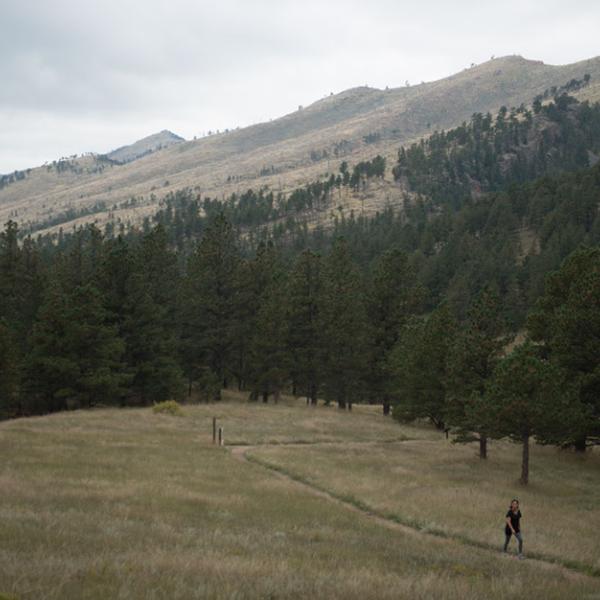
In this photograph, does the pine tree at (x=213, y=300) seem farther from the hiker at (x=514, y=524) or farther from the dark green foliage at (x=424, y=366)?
the hiker at (x=514, y=524)

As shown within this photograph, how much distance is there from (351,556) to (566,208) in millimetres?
123990

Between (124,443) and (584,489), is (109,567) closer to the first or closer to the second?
(124,443)

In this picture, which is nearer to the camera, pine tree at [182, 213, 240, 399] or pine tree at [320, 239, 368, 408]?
pine tree at [320, 239, 368, 408]

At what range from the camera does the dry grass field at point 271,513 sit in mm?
10570

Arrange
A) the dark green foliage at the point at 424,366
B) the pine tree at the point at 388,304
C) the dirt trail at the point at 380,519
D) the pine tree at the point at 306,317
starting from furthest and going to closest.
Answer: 1. the pine tree at the point at 388,304
2. the pine tree at the point at 306,317
3. the dark green foliage at the point at 424,366
4. the dirt trail at the point at 380,519

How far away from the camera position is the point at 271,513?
2045 cm

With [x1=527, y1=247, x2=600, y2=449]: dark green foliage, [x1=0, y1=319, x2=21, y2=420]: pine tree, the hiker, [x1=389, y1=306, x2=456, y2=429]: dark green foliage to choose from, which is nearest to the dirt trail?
the hiker

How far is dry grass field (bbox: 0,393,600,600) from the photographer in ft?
34.7

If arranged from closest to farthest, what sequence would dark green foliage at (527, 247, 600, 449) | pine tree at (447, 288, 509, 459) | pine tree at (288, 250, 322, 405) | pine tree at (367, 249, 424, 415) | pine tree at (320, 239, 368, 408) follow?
dark green foliage at (527, 247, 600, 449)
pine tree at (447, 288, 509, 459)
pine tree at (320, 239, 368, 408)
pine tree at (288, 250, 322, 405)
pine tree at (367, 249, 424, 415)

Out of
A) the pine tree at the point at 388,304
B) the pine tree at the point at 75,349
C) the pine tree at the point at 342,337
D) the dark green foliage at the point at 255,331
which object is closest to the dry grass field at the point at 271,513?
the pine tree at the point at 75,349

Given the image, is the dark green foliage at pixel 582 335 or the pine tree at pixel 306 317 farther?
the pine tree at pixel 306 317

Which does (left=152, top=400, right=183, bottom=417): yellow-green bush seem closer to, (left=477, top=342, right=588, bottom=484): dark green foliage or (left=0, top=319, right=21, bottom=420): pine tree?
(left=0, top=319, right=21, bottom=420): pine tree

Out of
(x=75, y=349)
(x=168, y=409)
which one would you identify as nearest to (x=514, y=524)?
(x=168, y=409)

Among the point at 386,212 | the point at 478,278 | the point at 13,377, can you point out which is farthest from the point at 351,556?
the point at 386,212
